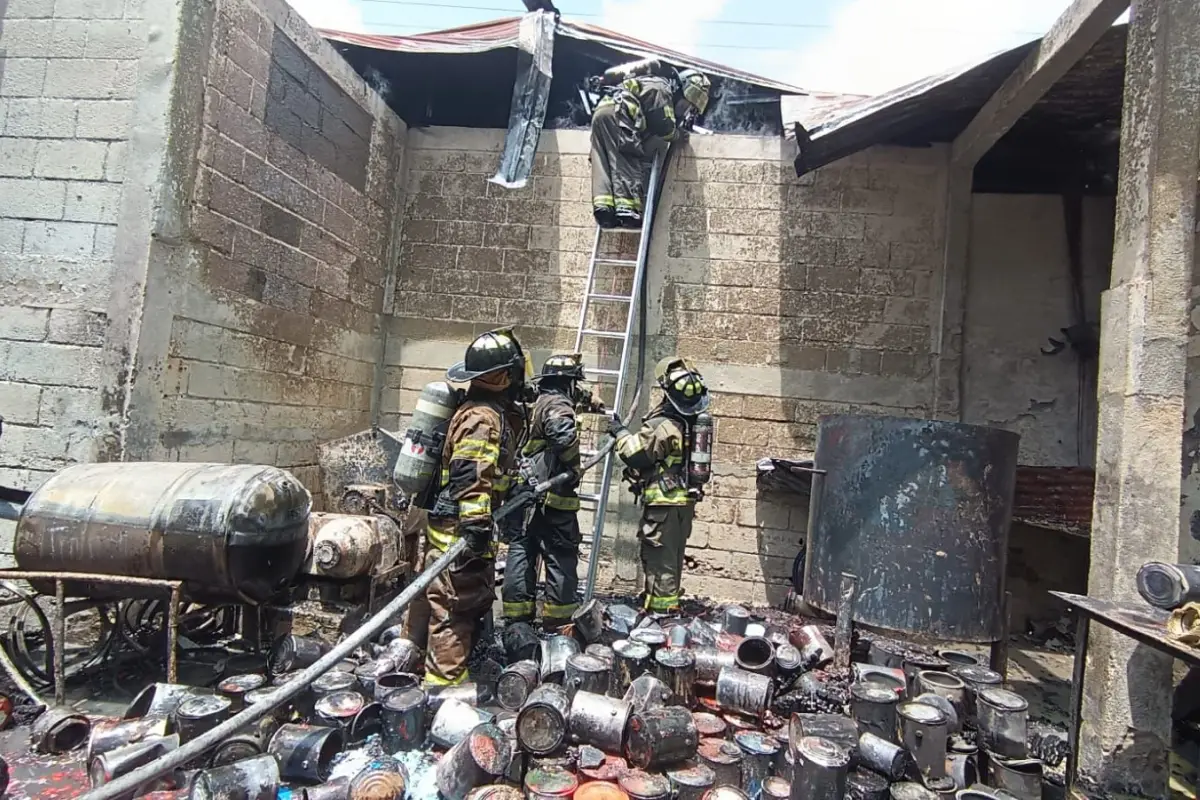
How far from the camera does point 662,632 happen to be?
3.94 metres

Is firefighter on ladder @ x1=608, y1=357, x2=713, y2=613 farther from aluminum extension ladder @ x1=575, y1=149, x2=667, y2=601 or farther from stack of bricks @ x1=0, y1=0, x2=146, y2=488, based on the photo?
stack of bricks @ x1=0, y1=0, x2=146, y2=488

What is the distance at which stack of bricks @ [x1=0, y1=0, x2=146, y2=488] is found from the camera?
403cm

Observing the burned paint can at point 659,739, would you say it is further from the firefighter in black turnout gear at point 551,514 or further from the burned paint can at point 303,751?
the firefighter in black turnout gear at point 551,514

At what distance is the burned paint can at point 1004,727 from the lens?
2.89 metres

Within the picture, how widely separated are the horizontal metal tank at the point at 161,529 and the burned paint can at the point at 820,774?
265 centimetres

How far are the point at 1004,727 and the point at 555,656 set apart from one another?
2000mm

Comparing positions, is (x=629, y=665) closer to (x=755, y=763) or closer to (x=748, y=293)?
(x=755, y=763)

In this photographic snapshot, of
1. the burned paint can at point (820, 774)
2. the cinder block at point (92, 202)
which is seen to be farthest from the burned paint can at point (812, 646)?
the cinder block at point (92, 202)

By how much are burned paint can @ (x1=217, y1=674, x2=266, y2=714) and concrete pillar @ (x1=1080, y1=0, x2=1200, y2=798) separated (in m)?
3.63

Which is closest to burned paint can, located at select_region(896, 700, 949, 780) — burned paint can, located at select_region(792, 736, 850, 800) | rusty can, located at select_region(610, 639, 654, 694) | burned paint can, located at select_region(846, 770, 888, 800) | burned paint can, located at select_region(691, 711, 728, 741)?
burned paint can, located at select_region(846, 770, 888, 800)

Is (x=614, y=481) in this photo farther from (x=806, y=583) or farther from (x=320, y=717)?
(x=320, y=717)

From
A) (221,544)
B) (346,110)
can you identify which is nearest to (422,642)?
(221,544)

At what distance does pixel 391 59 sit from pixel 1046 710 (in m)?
7.06

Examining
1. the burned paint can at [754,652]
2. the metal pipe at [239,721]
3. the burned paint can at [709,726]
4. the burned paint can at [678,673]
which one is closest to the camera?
the metal pipe at [239,721]
